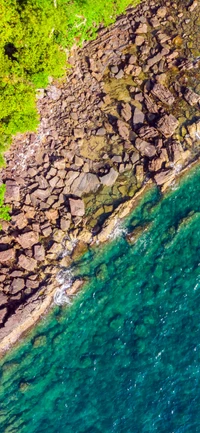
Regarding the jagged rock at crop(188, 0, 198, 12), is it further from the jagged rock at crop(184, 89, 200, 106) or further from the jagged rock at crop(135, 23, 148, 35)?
the jagged rock at crop(184, 89, 200, 106)

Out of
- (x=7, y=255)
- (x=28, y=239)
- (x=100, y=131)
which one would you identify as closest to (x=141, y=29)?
(x=100, y=131)

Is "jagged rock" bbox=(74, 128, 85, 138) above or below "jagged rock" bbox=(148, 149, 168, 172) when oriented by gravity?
above

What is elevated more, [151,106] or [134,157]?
[151,106]

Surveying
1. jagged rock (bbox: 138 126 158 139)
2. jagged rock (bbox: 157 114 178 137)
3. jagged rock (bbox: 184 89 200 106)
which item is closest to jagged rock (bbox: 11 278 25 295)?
→ jagged rock (bbox: 138 126 158 139)

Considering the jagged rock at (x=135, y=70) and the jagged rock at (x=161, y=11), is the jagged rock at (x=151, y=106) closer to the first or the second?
the jagged rock at (x=135, y=70)

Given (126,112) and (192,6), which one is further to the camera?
(192,6)

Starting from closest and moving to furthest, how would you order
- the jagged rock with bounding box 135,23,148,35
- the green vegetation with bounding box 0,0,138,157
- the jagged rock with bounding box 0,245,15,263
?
the green vegetation with bounding box 0,0,138,157 < the jagged rock with bounding box 0,245,15,263 < the jagged rock with bounding box 135,23,148,35

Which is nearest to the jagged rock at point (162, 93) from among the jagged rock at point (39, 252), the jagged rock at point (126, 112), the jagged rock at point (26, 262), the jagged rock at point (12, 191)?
the jagged rock at point (126, 112)

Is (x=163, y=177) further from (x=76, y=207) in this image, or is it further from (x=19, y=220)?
(x=19, y=220)
